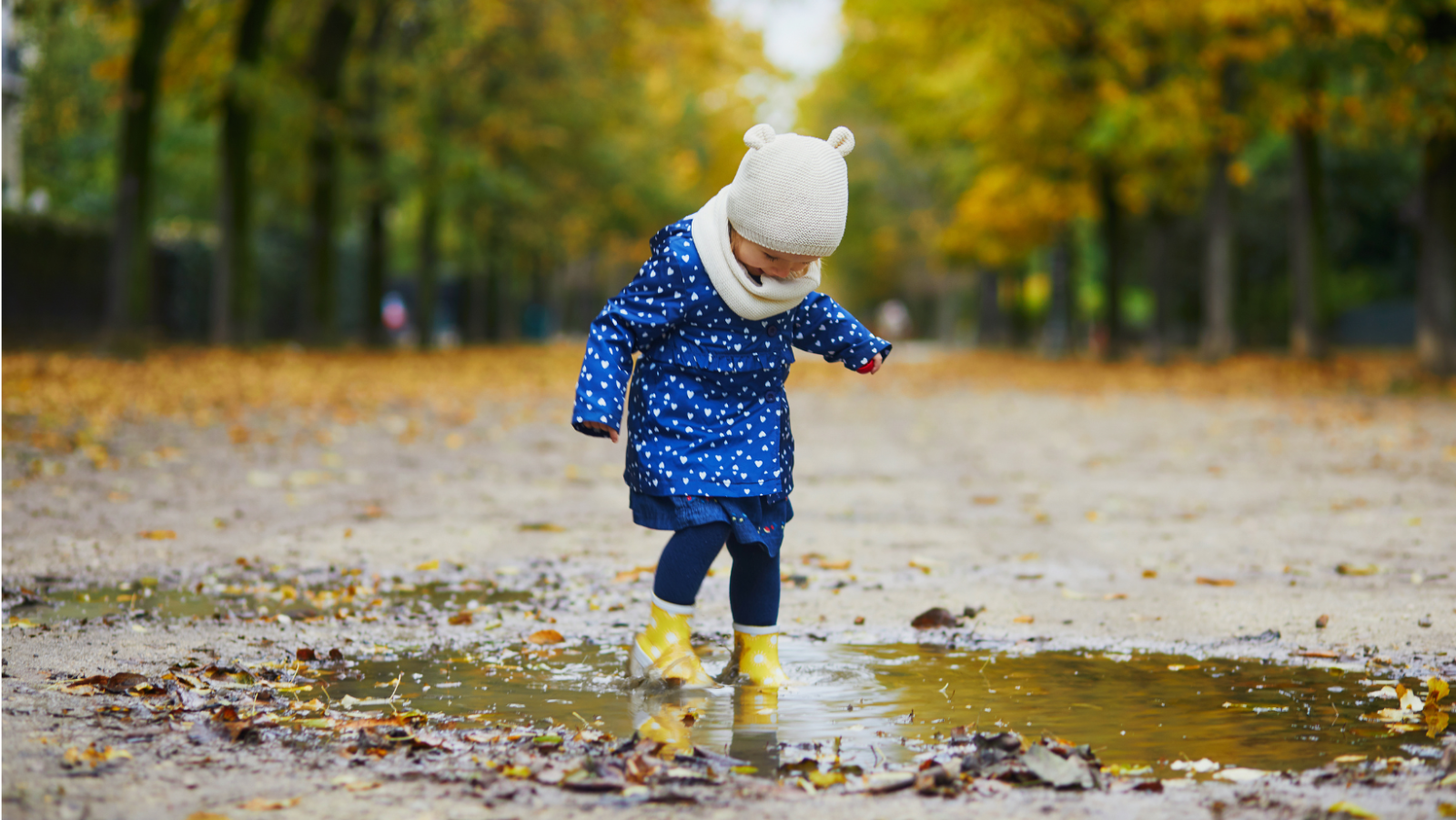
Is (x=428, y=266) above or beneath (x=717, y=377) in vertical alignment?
above

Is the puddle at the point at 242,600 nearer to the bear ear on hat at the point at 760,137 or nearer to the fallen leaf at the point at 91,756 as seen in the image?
the fallen leaf at the point at 91,756

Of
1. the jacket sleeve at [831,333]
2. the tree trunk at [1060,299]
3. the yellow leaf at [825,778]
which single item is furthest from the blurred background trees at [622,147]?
the yellow leaf at [825,778]

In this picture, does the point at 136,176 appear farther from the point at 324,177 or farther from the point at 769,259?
Answer: the point at 769,259

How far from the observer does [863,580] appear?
222 inches

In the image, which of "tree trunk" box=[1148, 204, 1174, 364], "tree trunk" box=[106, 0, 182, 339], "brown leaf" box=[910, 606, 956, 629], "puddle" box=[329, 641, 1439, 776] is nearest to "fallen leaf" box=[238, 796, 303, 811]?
"puddle" box=[329, 641, 1439, 776]

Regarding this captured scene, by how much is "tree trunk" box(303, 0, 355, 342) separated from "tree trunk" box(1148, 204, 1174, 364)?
47.1 feet

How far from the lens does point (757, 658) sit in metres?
3.96

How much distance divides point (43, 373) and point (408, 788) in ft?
46.2

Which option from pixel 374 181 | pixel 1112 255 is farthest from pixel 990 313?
pixel 374 181

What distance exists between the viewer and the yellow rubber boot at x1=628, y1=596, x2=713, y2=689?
3842 mm

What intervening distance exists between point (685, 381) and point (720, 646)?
980 millimetres

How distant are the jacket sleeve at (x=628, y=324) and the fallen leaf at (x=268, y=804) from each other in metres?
1.35

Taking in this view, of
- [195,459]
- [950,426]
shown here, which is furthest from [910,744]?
[950,426]

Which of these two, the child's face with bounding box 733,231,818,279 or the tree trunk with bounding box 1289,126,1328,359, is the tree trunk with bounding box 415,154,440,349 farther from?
the child's face with bounding box 733,231,818,279
